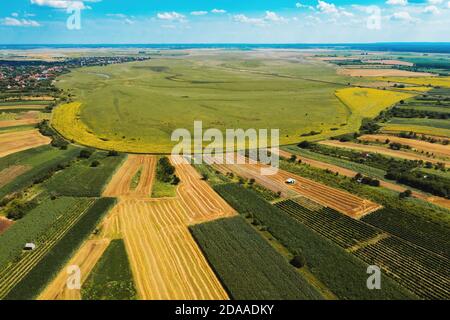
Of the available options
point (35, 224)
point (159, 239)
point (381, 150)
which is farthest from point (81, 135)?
point (381, 150)

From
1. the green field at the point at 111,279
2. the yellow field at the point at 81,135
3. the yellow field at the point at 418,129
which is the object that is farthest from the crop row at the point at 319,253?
the yellow field at the point at 418,129

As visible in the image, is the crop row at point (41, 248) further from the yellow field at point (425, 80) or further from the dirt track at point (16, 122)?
the yellow field at point (425, 80)

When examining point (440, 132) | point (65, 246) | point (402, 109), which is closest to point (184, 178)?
point (65, 246)

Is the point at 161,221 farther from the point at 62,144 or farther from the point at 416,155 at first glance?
the point at 416,155

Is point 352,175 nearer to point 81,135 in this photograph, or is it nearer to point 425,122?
point 425,122

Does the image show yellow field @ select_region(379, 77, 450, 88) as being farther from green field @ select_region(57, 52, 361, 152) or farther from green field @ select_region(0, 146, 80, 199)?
green field @ select_region(0, 146, 80, 199)

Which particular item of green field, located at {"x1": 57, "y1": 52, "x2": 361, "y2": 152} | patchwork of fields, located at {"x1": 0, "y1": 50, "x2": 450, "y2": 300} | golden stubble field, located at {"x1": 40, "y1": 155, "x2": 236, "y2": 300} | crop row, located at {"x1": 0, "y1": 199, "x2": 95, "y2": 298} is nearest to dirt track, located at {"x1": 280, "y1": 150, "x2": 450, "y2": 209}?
patchwork of fields, located at {"x1": 0, "y1": 50, "x2": 450, "y2": 300}
